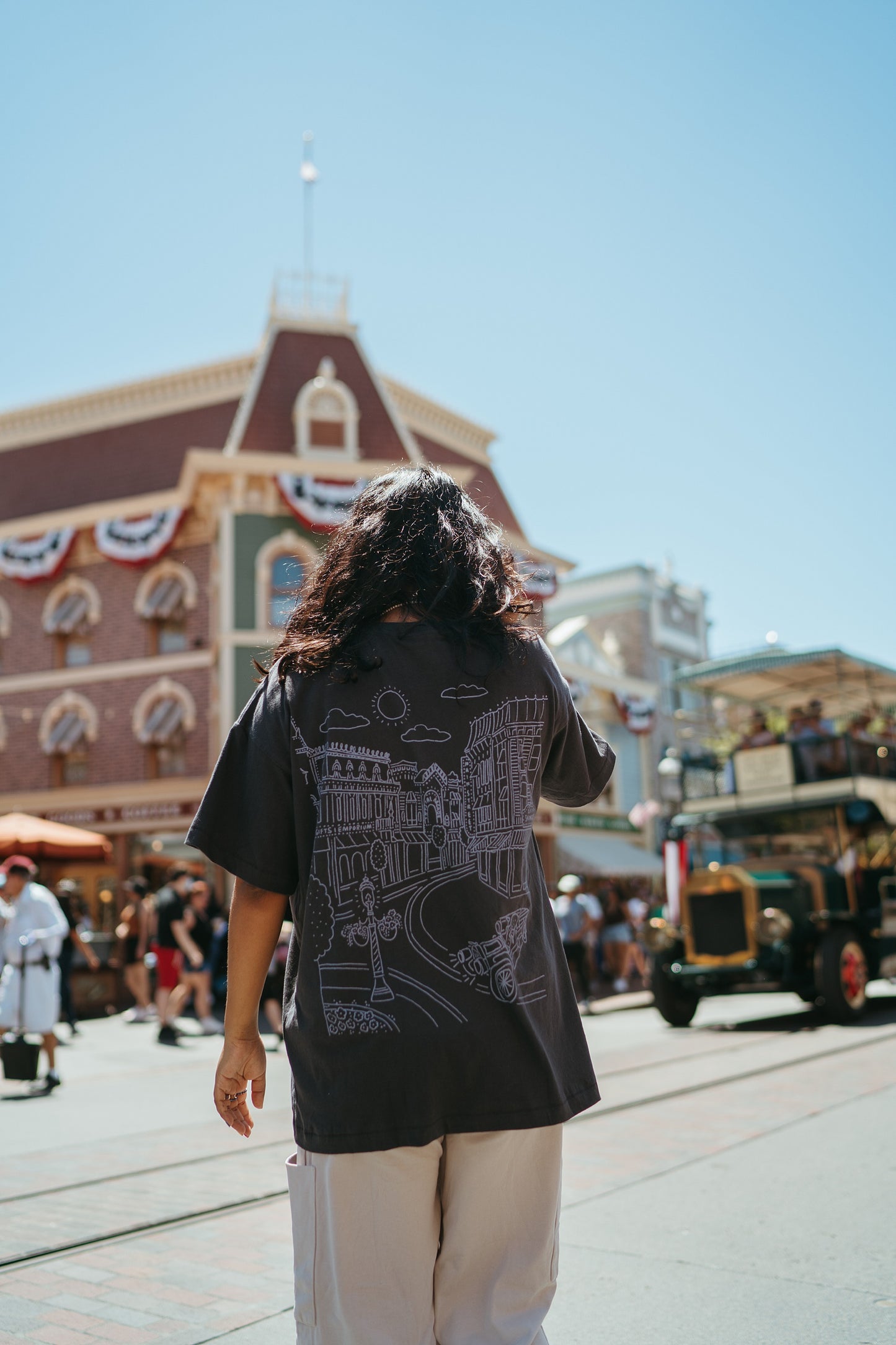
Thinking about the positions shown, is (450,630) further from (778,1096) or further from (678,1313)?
(778,1096)

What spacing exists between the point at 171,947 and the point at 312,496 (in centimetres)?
1085

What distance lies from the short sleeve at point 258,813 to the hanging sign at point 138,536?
70.6ft

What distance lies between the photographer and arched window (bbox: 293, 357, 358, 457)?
75.6ft

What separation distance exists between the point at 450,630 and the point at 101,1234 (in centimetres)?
331

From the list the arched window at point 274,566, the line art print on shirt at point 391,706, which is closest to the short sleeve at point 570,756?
the line art print on shirt at point 391,706

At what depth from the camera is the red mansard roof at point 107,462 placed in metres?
25.0

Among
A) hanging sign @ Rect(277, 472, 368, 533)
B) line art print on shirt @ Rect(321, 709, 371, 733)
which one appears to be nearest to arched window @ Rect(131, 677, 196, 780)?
hanging sign @ Rect(277, 472, 368, 533)

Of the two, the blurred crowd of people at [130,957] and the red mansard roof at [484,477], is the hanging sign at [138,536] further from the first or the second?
the blurred crowd of people at [130,957]

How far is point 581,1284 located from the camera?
12.1 feet

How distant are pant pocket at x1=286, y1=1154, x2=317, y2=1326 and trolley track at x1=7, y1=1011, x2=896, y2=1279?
8.42 feet

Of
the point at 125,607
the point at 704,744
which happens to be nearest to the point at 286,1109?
the point at 704,744

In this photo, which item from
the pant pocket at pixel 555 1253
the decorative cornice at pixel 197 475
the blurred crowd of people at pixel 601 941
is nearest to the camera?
→ the pant pocket at pixel 555 1253

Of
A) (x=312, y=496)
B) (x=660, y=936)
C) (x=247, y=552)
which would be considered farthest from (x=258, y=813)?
(x=247, y=552)

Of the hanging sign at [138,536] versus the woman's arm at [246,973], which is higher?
the hanging sign at [138,536]
